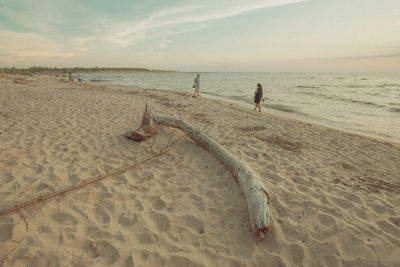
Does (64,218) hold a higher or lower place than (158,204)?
higher

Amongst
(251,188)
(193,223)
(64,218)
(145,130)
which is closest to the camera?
(64,218)

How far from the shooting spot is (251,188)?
9.45ft

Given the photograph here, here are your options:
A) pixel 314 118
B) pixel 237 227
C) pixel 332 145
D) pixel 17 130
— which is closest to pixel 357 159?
pixel 332 145

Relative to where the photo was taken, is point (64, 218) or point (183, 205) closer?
point (64, 218)

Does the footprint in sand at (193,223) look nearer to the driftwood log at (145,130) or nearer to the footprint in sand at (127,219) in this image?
the footprint in sand at (127,219)

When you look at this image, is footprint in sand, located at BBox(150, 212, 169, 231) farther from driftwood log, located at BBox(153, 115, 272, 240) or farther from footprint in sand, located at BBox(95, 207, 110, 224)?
driftwood log, located at BBox(153, 115, 272, 240)

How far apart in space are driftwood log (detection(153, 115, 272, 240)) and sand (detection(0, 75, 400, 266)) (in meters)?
0.18

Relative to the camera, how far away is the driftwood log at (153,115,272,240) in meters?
2.34

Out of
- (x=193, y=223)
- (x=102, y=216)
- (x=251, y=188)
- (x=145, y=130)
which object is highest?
(x=145, y=130)

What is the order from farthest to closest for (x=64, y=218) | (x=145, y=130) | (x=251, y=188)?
(x=145, y=130), (x=251, y=188), (x=64, y=218)

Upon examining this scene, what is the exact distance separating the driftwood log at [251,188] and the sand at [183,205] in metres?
0.18

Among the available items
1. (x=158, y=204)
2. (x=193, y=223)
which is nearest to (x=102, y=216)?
(x=158, y=204)

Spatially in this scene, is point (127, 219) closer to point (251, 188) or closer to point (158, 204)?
point (158, 204)

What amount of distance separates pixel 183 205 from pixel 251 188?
1.09 metres
